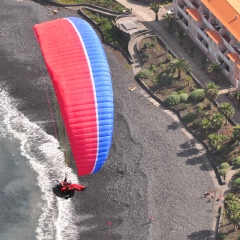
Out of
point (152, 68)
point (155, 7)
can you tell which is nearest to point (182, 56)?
point (152, 68)

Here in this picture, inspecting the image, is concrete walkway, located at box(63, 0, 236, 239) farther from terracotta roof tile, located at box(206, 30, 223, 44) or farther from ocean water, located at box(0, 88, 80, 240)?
ocean water, located at box(0, 88, 80, 240)

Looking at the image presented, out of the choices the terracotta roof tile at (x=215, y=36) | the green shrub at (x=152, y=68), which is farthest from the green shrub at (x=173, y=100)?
the terracotta roof tile at (x=215, y=36)

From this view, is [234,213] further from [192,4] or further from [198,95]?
[192,4]

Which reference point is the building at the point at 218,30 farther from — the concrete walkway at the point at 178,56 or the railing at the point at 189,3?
the concrete walkway at the point at 178,56

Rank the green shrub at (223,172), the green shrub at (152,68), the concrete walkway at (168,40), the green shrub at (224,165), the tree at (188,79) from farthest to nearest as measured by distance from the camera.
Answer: the green shrub at (152,68) < the tree at (188,79) < the concrete walkway at (168,40) < the green shrub at (224,165) < the green shrub at (223,172)

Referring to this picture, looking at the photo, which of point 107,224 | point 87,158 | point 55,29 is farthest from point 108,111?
point 107,224

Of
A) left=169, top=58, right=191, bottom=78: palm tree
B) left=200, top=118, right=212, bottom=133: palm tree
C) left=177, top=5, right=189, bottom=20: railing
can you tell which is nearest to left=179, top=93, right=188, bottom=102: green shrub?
left=169, top=58, right=191, bottom=78: palm tree
